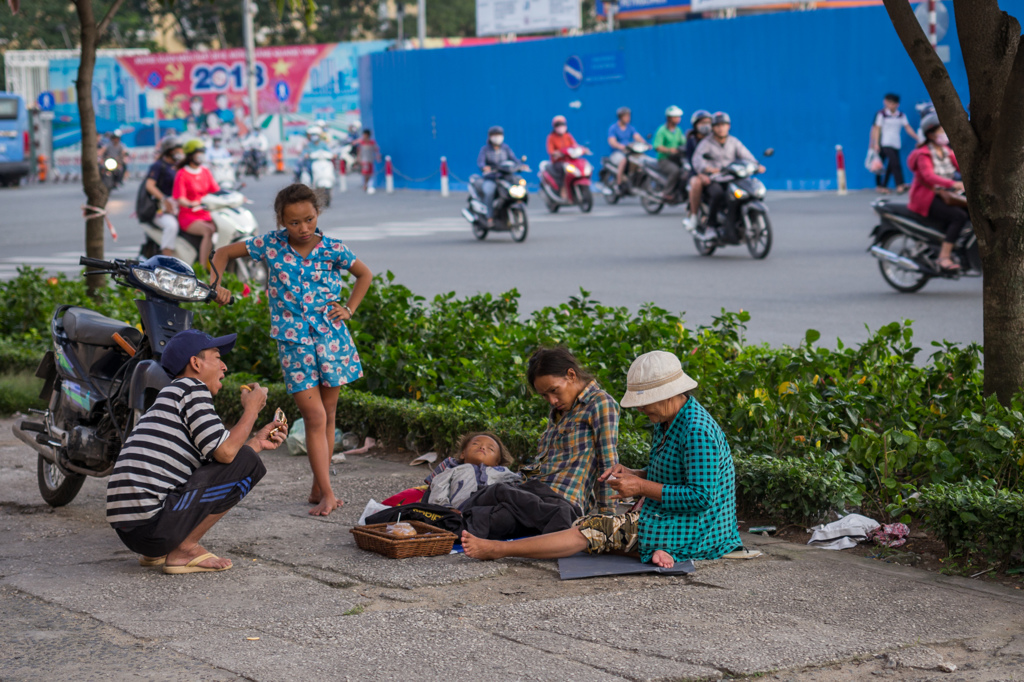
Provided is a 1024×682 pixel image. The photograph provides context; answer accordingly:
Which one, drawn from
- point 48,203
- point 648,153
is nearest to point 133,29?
point 48,203

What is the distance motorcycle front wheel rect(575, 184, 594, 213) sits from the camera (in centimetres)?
2364

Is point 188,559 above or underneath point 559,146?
underneath

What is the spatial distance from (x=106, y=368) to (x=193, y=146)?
744 cm

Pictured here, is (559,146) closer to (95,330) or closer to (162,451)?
(95,330)

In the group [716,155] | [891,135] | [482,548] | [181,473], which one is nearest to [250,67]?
[891,135]

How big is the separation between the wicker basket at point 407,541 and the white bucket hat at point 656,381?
93 cm

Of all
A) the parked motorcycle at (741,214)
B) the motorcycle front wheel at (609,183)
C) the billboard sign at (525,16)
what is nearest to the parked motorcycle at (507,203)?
the parked motorcycle at (741,214)

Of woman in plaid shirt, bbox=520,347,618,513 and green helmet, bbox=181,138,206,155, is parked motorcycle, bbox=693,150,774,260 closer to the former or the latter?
green helmet, bbox=181,138,206,155

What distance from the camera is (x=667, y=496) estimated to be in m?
4.68

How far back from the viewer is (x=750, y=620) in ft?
13.4

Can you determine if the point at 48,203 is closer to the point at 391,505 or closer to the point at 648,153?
the point at 648,153

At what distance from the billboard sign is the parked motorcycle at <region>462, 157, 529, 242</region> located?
17.9 m

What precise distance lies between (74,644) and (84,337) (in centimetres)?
217

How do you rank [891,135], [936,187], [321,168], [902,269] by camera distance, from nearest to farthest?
[936,187] → [902,269] → [891,135] → [321,168]
